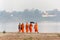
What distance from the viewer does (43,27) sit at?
29.0 ft

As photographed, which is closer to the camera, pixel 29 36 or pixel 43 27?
pixel 29 36

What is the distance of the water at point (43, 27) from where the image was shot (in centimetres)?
861

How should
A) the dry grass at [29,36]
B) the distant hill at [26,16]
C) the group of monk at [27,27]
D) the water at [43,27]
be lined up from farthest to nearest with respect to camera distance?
the distant hill at [26,16]
the water at [43,27]
the group of monk at [27,27]
the dry grass at [29,36]

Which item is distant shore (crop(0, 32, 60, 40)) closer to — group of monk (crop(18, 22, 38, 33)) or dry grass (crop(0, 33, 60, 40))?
dry grass (crop(0, 33, 60, 40))

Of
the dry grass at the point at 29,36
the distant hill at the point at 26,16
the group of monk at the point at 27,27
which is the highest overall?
the distant hill at the point at 26,16

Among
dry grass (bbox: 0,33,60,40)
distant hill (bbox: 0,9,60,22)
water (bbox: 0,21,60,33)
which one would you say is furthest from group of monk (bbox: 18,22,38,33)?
dry grass (bbox: 0,33,60,40)

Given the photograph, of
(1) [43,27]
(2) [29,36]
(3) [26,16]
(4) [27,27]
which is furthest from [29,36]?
(3) [26,16]

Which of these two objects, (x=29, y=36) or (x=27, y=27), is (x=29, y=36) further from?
(x=27, y=27)

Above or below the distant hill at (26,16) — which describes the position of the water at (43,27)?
below

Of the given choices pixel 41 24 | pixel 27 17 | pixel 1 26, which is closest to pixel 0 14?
pixel 1 26

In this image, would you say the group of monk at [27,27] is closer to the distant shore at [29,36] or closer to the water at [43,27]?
the water at [43,27]

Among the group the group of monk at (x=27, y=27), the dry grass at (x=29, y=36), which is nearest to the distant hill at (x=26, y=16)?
the group of monk at (x=27, y=27)

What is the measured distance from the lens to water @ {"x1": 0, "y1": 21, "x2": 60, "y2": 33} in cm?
861

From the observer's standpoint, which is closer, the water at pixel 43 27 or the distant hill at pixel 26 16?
the water at pixel 43 27
